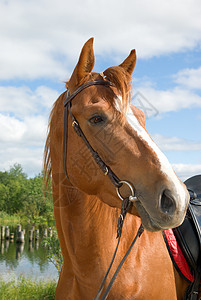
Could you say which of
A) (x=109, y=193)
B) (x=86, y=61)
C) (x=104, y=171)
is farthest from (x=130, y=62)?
(x=109, y=193)

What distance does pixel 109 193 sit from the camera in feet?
7.00

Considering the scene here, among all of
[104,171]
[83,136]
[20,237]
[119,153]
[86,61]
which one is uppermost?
[86,61]

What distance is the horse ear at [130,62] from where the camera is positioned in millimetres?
2507

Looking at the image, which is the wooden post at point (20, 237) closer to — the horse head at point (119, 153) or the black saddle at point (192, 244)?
the black saddle at point (192, 244)

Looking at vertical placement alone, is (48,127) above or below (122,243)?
above

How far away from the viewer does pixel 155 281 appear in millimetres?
2320

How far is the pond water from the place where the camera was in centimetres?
1648

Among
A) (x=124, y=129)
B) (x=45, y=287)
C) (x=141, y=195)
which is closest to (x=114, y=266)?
(x=141, y=195)

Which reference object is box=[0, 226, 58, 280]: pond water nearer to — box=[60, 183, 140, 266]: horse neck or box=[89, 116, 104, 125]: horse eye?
box=[60, 183, 140, 266]: horse neck

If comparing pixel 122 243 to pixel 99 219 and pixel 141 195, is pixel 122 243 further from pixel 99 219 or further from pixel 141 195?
pixel 141 195

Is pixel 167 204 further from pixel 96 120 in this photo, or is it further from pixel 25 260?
pixel 25 260

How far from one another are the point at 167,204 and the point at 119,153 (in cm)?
47

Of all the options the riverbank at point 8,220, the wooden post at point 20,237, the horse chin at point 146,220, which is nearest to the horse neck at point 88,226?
the horse chin at point 146,220

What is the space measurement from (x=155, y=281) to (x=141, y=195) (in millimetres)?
850
